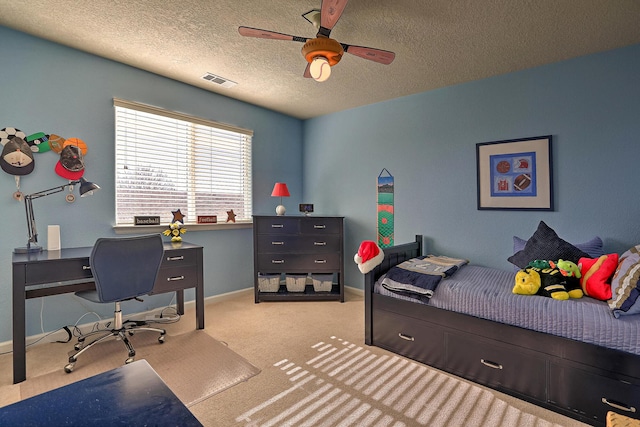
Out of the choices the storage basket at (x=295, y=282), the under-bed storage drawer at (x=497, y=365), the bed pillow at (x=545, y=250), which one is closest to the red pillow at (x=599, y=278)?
the bed pillow at (x=545, y=250)

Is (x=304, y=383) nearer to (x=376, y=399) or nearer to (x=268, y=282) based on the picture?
(x=376, y=399)

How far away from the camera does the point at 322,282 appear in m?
3.82

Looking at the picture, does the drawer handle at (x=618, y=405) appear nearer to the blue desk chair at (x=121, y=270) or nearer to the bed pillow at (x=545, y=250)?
the bed pillow at (x=545, y=250)

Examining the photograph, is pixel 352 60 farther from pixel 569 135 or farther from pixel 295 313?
pixel 295 313

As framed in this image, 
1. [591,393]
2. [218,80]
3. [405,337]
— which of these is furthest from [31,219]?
[591,393]

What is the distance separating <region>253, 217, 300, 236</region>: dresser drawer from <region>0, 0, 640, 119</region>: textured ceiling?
1.57 m

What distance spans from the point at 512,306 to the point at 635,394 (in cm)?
65

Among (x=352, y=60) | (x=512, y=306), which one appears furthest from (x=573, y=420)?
(x=352, y=60)

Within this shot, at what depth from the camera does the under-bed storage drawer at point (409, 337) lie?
7.47 ft

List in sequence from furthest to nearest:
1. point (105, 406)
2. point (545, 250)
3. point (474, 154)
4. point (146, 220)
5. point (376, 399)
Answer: point (474, 154), point (146, 220), point (545, 250), point (376, 399), point (105, 406)

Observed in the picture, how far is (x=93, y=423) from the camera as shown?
54 centimetres

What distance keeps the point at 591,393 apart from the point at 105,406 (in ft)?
7.52

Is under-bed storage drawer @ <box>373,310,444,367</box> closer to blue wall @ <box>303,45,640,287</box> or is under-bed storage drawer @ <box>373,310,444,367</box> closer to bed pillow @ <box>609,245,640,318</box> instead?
bed pillow @ <box>609,245,640,318</box>

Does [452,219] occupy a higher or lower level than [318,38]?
lower
